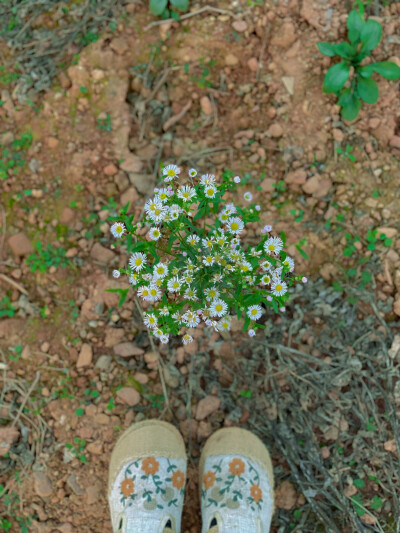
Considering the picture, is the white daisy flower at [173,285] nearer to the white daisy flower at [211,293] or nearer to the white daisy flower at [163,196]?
the white daisy flower at [211,293]

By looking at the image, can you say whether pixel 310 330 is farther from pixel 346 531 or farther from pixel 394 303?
pixel 346 531

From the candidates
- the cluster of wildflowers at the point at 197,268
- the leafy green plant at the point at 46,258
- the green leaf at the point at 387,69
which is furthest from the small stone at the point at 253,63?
the leafy green plant at the point at 46,258

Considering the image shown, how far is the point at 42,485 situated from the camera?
2.56m

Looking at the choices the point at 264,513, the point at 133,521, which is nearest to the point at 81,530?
the point at 133,521

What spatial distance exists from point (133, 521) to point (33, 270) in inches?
59.7

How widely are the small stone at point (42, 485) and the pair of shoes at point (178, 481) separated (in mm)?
363

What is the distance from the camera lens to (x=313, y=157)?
2688mm

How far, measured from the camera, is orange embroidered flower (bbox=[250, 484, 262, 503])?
247 centimetres

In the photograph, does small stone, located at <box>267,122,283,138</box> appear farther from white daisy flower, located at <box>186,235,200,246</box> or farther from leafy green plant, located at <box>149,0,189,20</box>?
white daisy flower, located at <box>186,235,200,246</box>

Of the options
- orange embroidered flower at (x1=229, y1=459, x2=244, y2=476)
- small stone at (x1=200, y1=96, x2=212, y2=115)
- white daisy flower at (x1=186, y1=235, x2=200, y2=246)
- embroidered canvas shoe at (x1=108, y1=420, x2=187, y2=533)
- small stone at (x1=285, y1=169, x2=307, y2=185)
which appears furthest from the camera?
small stone at (x1=200, y1=96, x2=212, y2=115)

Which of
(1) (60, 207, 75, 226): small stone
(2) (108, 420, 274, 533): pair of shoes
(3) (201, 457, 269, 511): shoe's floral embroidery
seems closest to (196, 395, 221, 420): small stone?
(2) (108, 420, 274, 533): pair of shoes

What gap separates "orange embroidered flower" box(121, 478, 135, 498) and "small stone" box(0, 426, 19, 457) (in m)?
0.69

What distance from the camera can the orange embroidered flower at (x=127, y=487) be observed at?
8.07 ft

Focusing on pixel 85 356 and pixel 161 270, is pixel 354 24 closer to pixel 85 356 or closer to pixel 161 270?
pixel 161 270
